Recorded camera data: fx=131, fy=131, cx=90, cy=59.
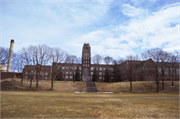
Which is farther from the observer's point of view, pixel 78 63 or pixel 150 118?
pixel 78 63

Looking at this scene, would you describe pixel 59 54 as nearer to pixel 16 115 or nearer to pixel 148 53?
pixel 148 53

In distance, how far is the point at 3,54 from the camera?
24.2 meters

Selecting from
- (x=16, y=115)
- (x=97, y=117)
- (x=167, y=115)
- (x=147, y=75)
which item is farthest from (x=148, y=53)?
(x=16, y=115)

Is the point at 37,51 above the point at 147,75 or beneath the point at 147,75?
above

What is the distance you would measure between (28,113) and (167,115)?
1206 cm

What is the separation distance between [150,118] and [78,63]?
8300 centimetres

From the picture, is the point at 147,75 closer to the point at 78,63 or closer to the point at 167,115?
the point at 78,63

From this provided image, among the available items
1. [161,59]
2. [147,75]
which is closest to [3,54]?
[161,59]

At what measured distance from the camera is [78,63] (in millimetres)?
92500

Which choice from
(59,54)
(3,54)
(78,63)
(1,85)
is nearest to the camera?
(3,54)

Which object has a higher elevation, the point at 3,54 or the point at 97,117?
the point at 3,54

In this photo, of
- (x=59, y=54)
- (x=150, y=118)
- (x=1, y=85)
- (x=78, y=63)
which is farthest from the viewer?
(x=78, y=63)

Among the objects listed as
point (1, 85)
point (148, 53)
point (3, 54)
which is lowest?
point (1, 85)

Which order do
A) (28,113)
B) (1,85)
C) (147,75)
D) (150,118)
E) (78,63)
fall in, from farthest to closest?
(78,63) → (147,75) → (1,85) → (28,113) → (150,118)
